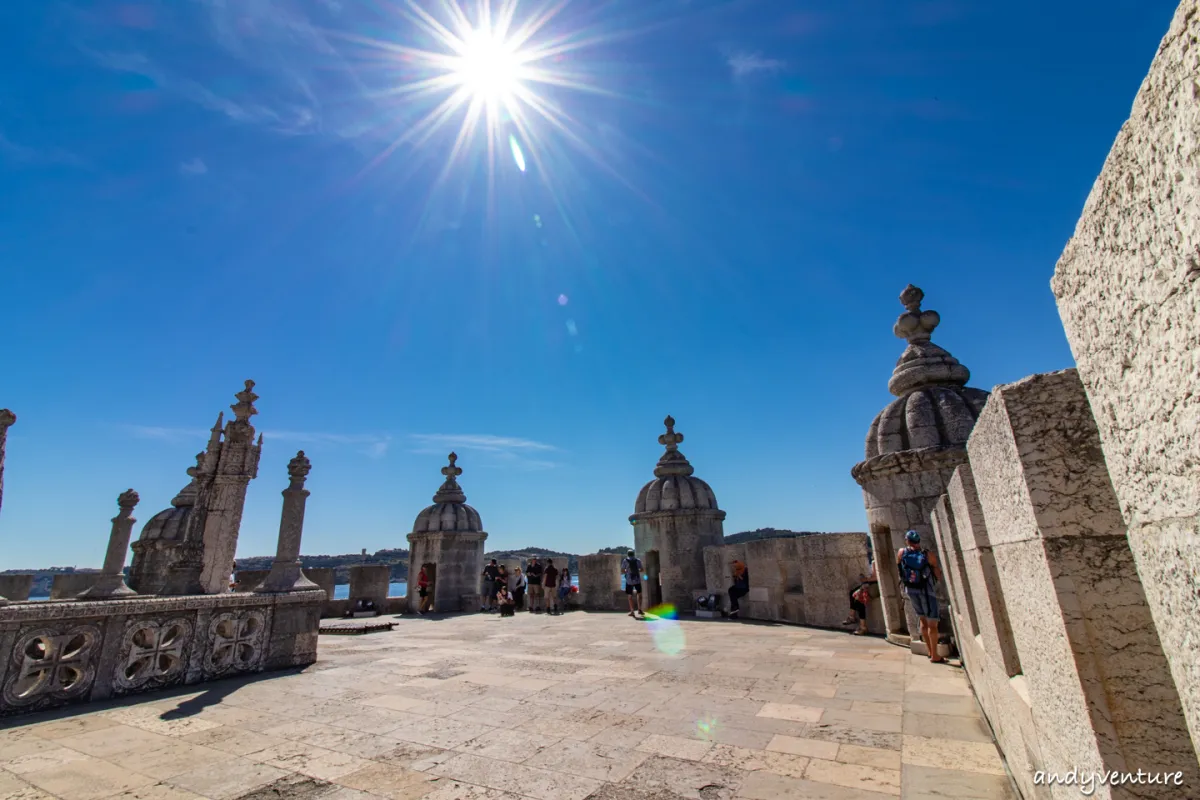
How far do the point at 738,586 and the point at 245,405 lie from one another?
1066cm

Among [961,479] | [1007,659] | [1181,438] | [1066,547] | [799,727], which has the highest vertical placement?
[961,479]

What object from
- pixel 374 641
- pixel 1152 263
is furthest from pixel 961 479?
pixel 374 641

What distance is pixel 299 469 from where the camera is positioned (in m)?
8.34

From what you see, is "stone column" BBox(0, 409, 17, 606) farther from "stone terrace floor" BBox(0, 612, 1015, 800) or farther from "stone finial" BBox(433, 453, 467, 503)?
"stone finial" BBox(433, 453, 467, 503)

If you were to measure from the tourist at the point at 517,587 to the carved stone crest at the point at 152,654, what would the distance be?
11022 mm

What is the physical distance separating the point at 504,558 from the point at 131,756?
14002 mm

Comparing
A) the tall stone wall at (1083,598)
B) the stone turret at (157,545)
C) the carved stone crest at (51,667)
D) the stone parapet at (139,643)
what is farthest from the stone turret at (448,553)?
the tall stone wall at (1083,598)

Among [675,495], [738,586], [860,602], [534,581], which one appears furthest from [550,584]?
[860,602]

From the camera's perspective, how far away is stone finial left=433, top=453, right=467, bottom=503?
55.1ft

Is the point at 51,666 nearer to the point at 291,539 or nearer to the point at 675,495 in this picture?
the point at 291,539

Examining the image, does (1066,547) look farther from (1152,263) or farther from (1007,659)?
(1007,659)

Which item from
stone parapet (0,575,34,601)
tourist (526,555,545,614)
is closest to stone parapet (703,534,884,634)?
tourist (526,555,545,614)

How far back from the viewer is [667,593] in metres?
12.9

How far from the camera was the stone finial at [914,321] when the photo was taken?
8.34 m
